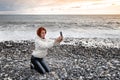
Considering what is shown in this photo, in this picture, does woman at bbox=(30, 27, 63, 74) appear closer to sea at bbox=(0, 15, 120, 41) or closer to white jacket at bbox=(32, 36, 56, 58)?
white jacket at bbox=(32, 36, 56, 58)

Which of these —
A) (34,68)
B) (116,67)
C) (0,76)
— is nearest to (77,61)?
(116,67)

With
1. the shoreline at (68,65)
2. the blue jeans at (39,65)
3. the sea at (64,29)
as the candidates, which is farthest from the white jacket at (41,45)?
the sea at (64,29)

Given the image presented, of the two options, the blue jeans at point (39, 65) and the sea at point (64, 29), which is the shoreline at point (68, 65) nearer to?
the blue jeans at point (39, 65)

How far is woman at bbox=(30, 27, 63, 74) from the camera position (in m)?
12.0

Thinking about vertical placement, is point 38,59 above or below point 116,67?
above

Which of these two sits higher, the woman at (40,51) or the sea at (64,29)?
the woman at (40,51)

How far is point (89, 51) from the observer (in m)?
19.7

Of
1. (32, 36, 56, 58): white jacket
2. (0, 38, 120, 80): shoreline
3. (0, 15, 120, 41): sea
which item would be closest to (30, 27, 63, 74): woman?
(32, 36, 56, 58): white jacket

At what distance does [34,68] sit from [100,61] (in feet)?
15.4

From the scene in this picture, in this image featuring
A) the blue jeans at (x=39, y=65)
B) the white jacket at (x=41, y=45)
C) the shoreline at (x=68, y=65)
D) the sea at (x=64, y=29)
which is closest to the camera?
the white jacket at (x=41, y=45)

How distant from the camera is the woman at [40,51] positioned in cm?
1195

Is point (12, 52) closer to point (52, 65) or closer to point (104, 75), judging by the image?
point (52, 65)

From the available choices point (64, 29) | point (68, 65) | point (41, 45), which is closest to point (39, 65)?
point (41, 45)

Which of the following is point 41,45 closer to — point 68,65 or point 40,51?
point 40,51
